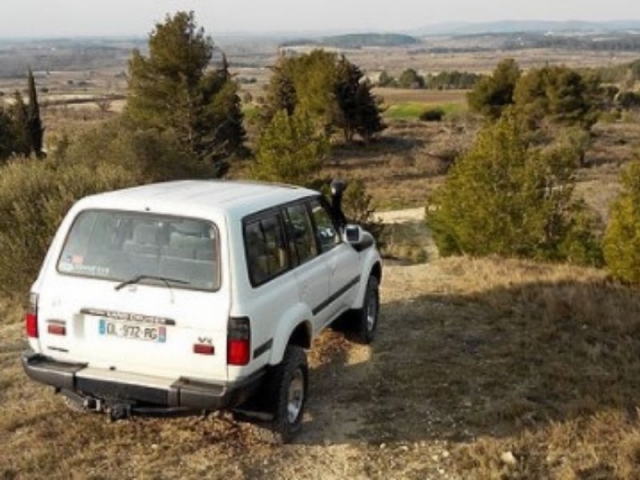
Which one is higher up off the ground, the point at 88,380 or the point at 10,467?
the point at 88,380

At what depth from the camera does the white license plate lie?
15.9 ft

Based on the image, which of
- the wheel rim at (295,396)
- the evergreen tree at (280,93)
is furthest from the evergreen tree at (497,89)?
the wheel rim at (295,396)

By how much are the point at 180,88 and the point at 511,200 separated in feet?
72.3

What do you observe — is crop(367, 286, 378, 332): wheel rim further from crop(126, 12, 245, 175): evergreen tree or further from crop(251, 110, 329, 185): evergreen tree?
crop(126, 12, 245, 175): evergreen tree

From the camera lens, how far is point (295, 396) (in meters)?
5.76

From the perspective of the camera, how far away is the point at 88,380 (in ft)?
16.4

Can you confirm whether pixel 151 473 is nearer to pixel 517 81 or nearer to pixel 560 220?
pixel 560 220

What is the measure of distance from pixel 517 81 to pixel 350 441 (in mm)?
53425

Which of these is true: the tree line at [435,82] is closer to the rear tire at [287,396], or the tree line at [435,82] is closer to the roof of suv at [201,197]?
the roof of suv at [201,197]

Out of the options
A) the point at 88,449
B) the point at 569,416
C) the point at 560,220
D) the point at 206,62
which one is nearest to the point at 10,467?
the point at 88,449

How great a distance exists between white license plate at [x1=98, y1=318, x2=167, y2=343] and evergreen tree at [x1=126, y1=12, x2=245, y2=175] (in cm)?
3111

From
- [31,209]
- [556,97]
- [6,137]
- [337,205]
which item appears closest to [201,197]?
[337,205]

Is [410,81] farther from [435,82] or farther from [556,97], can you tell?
[556,97]

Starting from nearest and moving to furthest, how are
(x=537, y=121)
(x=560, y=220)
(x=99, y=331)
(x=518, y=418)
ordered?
(x=99, y=331), (x=518, y=418), (x=560, y=220), (x=537, y=121)
